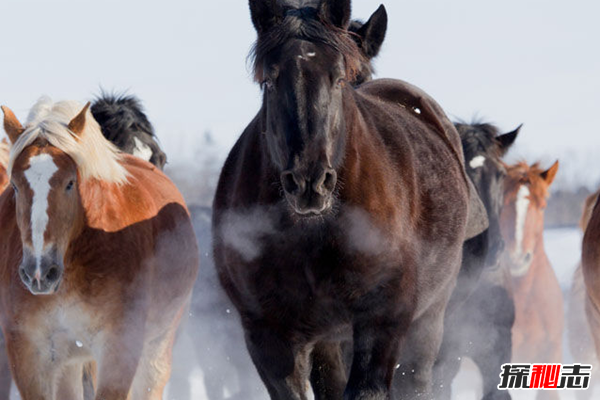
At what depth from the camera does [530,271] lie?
400 inches

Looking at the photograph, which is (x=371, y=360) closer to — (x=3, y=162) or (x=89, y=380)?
(x=89, y=380)

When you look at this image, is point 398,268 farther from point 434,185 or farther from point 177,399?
point 177,399

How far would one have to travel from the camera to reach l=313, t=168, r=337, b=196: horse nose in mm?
4500

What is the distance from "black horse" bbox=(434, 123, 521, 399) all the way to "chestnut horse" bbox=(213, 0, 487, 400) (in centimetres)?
195

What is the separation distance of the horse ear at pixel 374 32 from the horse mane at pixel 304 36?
40 centimetres

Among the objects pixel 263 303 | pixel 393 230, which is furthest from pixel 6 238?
pixel 393 230

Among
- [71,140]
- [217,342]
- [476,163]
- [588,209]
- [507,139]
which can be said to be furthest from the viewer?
[217,342]

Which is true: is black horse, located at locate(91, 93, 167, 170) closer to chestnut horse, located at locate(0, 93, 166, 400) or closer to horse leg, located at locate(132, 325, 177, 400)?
chestnut horse, located at locate(0, 93, 166, 400)

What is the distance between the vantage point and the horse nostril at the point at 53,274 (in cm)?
553

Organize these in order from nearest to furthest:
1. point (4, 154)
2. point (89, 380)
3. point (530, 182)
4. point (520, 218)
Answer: point (89, 380)
point (4, 154)
point (520, 218)
point (530, 182)

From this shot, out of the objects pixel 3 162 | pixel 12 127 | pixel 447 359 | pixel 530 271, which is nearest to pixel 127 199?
pixel 12 127

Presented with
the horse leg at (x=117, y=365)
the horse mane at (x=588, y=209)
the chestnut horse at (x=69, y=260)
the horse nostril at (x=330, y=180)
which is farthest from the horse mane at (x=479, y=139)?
the horse nostril at (x=330, y=180)

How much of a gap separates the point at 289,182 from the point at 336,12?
98cm

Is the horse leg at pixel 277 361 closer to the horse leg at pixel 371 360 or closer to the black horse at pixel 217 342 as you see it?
the horse leg at pixel 371 360
